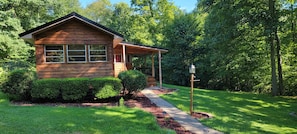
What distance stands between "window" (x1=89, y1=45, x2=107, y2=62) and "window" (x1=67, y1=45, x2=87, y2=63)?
0.36 metres

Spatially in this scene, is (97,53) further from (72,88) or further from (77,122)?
(77,122)

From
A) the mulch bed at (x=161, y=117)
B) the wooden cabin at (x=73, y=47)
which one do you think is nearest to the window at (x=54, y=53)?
the wooden cabin at (x=73, y=47)

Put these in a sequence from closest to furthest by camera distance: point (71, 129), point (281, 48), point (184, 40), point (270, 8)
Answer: point (71, 129) → point (270, 8) → point (281, 48) → point (184, 40)

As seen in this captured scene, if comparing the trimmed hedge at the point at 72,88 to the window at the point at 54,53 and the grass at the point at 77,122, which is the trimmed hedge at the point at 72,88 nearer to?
the window at the point at 54,53

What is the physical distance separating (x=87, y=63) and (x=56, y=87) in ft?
7.47

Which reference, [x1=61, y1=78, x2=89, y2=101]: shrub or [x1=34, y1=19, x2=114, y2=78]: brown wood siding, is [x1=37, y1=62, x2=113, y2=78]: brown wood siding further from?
[x1=61, y1=78, x2=89, y2=101]: shrub

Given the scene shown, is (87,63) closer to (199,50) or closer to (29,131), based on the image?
(29,131)

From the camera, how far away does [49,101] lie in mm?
9156

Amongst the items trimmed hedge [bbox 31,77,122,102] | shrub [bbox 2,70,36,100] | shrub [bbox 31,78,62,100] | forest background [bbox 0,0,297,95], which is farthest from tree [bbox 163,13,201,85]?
shrub [bbox 2,70,36,100]

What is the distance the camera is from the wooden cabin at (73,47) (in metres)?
9.95

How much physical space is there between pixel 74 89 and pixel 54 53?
8.76 ft

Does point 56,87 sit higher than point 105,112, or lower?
higher

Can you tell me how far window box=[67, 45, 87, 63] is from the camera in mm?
10422

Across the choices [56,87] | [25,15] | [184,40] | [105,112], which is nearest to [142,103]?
[105,112]
